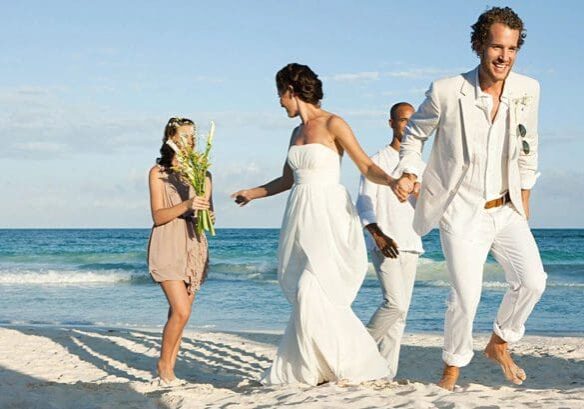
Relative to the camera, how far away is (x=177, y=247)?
6652mm

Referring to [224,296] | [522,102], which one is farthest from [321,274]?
[224,296]

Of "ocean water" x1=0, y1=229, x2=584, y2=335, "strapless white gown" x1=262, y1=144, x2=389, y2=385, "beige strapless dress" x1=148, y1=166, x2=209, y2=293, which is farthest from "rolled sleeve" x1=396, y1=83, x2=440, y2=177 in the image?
"ocean water" x1=0, y1=229, x2=584, y2=335

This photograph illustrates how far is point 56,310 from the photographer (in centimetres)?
1594

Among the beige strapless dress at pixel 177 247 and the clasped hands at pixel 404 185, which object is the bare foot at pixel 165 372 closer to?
the beige strapless dress at pixel 177 247

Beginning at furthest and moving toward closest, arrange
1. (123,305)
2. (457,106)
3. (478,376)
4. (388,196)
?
(123,305)
(478,376)
(388,196)
(457,106)

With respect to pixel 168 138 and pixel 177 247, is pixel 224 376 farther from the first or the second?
pixel 168 138

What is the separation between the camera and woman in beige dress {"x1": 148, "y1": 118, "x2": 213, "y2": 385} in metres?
6.56

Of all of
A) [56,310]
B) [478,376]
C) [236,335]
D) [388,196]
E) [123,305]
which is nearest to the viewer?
[388,196]

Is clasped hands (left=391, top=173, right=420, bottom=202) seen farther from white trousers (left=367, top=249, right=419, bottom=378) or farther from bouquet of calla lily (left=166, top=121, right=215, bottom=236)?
bouquet of calla lily (left=166, top=121, right=215, bottom=236)

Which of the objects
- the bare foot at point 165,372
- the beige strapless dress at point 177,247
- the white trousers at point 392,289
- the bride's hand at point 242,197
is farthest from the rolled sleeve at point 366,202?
the bare foot at point 165,372

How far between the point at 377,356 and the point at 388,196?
4.04 ft

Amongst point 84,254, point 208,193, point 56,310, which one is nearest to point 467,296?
point 208,193

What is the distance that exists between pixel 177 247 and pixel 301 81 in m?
1.77

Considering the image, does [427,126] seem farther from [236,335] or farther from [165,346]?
[236,335]
